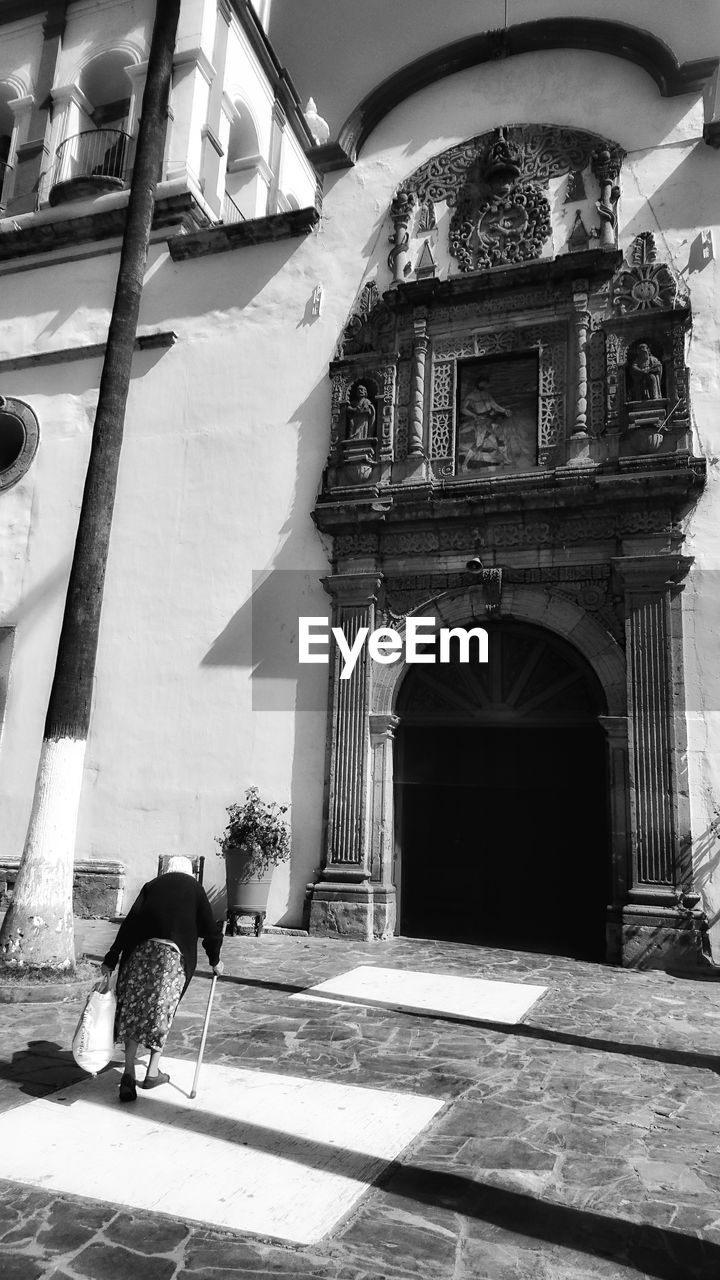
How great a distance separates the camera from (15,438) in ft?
42.7

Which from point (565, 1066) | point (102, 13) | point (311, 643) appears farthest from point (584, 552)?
point (102, 13)

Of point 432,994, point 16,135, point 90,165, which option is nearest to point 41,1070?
point 432,994

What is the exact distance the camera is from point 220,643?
10727 mm

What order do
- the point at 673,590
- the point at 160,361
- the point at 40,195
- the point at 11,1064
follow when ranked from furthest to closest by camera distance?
the point at 40,195, the point at 160,361, the point at 673,590, the point at 11,1064

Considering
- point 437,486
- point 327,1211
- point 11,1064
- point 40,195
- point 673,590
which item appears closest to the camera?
point 327,1211

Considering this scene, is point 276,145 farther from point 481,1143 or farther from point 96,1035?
point 481,1143

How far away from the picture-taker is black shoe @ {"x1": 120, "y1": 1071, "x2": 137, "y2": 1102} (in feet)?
14.2

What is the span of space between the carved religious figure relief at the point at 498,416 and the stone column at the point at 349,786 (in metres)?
1.85

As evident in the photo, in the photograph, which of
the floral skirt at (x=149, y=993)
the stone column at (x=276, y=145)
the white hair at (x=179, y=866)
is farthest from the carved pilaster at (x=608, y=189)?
the floral skirt at (x=149, y=993)

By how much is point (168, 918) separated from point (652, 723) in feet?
19.0

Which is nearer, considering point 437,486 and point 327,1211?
point 327,1211

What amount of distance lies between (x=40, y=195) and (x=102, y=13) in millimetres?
3641

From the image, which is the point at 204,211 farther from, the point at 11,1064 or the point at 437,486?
the point at 11,1064

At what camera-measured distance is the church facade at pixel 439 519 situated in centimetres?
909
